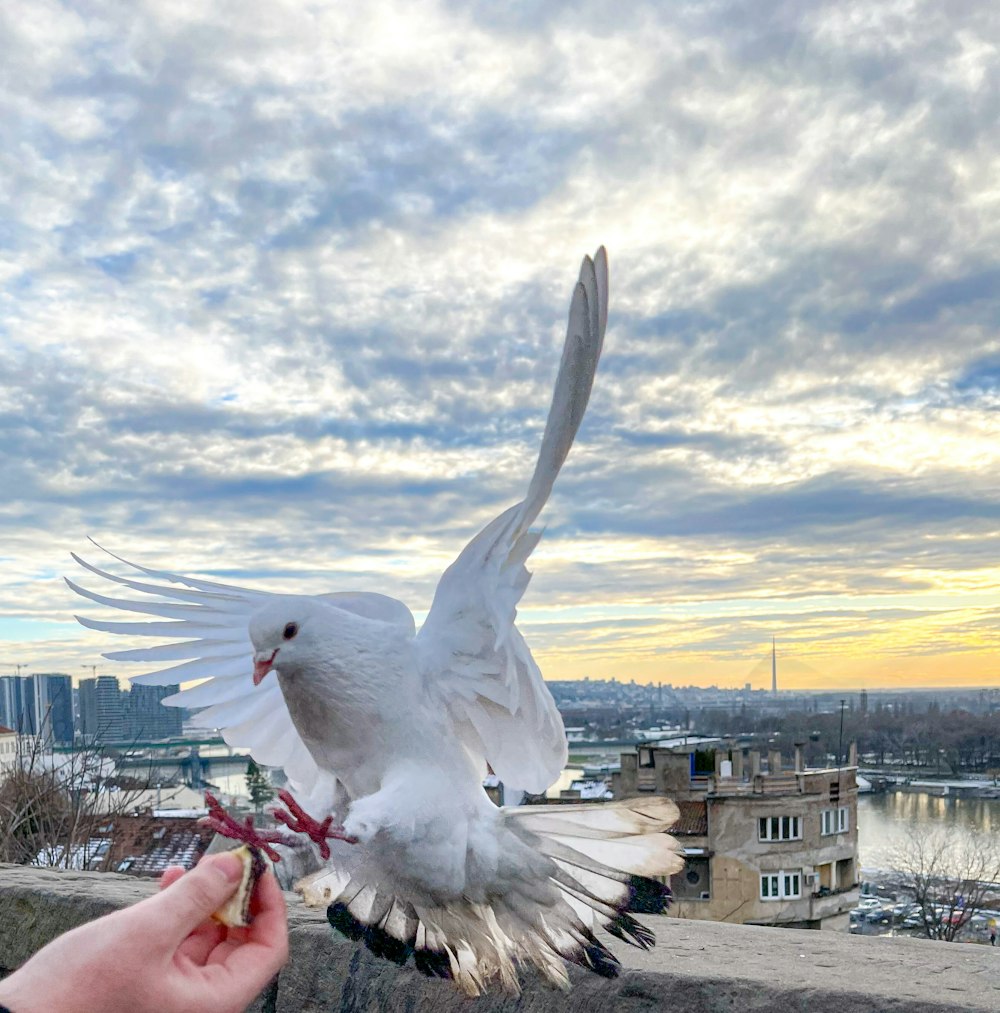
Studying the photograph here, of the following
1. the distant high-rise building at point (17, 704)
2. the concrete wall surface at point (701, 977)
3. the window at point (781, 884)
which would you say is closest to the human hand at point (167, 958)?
the concrete wall surface at point (701, 977)

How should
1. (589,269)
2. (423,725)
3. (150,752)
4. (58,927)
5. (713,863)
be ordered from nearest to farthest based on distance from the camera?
(589,269) < (423,725) < (58,927) < (150,752) < (713,863)

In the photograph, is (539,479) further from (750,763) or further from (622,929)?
(750,763)

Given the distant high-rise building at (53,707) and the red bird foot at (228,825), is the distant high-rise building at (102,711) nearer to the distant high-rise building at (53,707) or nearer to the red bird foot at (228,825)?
the distant high-rise building at (53,707)

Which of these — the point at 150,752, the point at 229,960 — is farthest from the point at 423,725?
the point at 150,752

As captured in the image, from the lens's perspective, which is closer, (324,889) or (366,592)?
(324,889)

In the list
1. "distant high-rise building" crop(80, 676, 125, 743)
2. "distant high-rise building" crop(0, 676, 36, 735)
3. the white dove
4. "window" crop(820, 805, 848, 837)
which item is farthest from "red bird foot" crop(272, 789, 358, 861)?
"window" crop(820, 805, 848, 837)

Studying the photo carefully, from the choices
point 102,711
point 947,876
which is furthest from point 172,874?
point 947,876
